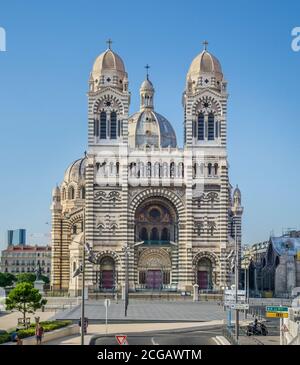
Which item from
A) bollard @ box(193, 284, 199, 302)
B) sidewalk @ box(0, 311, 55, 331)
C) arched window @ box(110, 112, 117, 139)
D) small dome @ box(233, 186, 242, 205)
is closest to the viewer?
sidewalk @ box(0, 311, 55, 331)

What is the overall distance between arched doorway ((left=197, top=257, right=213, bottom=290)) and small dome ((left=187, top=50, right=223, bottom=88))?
17.0m

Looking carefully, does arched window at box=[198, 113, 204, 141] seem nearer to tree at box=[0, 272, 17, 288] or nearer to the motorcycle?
tree at box=[0, 272, 17, 288]

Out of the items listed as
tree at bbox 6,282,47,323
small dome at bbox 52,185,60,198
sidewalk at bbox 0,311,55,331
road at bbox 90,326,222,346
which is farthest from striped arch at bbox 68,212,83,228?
road at bbox 90,326,222,346

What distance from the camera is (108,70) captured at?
7056 centimetres

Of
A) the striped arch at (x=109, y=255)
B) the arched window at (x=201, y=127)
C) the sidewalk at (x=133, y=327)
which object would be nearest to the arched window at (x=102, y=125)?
the arched window at (x=201, y=127)

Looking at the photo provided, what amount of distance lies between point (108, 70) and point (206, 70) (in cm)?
951

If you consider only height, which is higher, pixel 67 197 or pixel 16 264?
pixel 67 197

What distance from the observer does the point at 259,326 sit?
29.5 meters

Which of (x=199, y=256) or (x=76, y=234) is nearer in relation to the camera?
(x=199, y=256)

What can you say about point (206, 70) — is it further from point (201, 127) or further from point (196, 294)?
point (196, 294)

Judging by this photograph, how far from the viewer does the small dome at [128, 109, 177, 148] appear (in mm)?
80438

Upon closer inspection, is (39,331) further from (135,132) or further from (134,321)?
(135,132)
